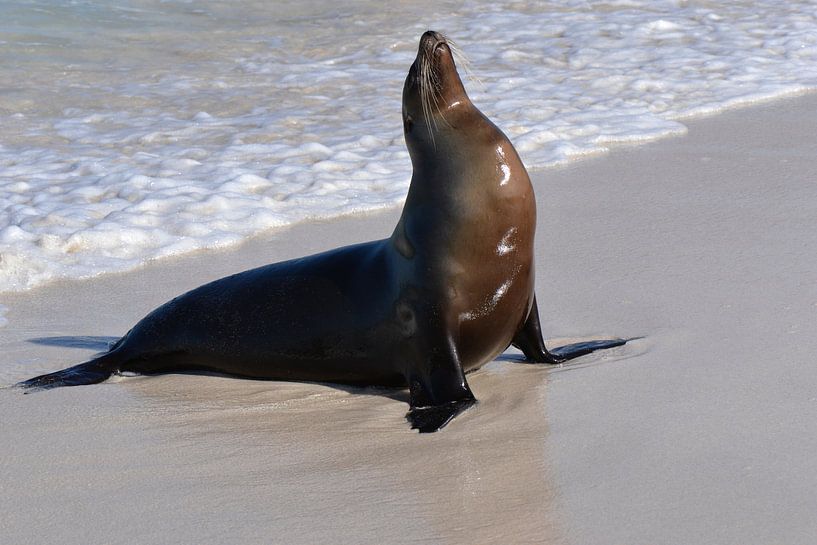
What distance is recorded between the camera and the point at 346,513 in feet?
10.1

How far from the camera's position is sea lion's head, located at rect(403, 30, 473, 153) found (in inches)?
163

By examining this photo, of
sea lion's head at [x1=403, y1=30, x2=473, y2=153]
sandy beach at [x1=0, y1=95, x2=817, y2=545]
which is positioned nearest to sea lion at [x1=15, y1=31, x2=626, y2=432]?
sea lion's head at [x1=403, y1=30, x2=473, y2=153]

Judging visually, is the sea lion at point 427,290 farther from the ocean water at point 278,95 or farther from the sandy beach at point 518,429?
the ocean water at point 278,95

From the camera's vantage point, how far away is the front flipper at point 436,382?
151 inches

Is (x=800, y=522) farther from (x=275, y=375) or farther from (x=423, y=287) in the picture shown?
(x=275, y=375)

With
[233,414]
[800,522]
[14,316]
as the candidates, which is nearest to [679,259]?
[233,414]

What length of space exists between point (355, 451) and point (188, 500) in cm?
54

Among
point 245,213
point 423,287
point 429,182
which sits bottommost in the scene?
point 245,213

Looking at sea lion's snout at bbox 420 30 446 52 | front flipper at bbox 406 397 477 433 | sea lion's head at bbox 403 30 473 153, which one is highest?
sea lion's snout at bbox 420 30 446 52

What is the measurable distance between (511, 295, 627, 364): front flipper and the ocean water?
8.36 ft

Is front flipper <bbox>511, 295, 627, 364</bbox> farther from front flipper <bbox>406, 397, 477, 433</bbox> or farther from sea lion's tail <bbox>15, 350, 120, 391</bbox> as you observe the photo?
sea lion's tail <bbox>15, 350, 120, 391</bbox>

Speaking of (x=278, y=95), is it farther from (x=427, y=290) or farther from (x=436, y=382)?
(x=436, y=382)

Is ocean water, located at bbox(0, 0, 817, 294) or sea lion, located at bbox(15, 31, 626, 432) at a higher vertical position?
sea lion, located at bbox(15, 31, 626, 432)

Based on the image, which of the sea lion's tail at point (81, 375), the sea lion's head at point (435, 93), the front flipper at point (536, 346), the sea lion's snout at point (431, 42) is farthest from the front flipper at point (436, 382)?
the sea lion's tail at point (81, 375)
